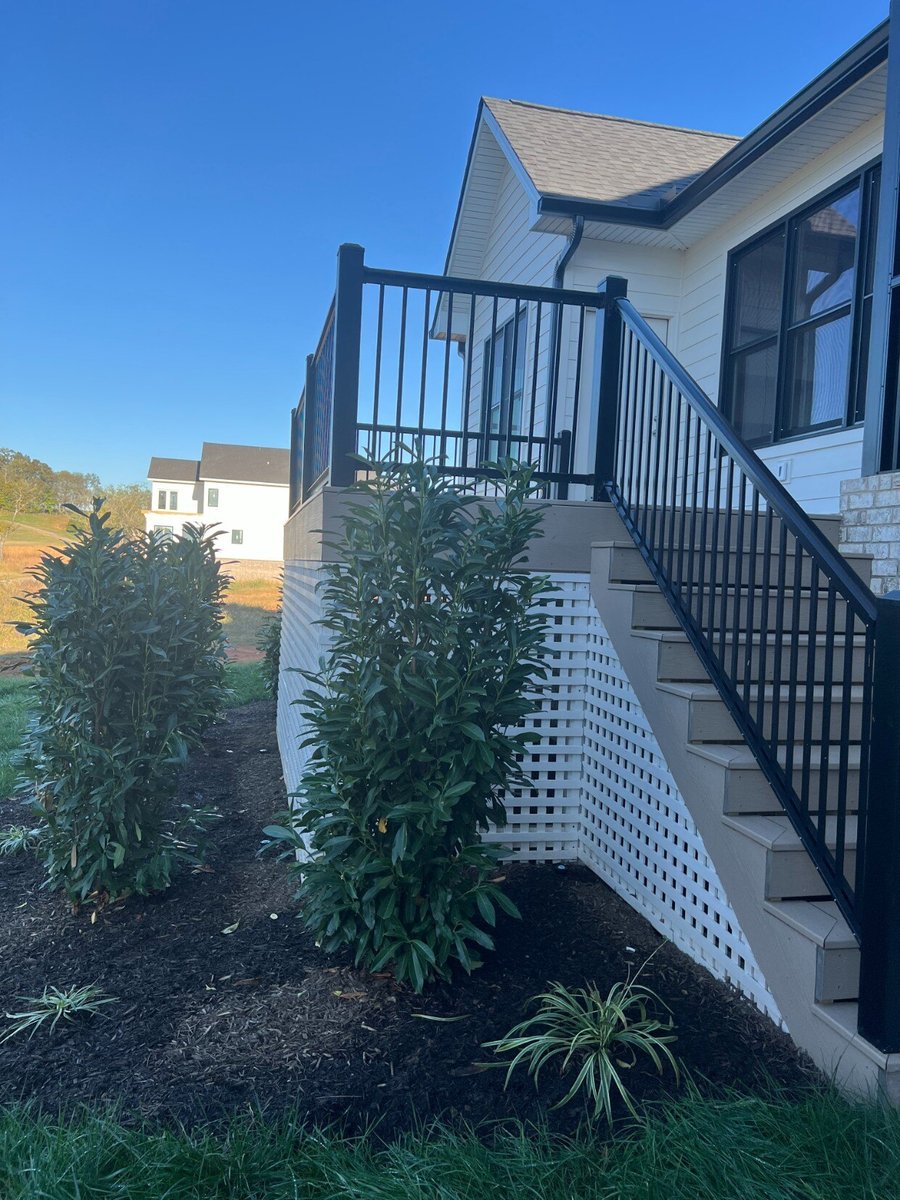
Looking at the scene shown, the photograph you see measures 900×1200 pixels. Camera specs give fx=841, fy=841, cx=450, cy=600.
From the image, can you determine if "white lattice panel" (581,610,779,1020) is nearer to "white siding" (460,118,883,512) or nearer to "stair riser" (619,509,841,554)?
"stair riser" (619,509,841,554)

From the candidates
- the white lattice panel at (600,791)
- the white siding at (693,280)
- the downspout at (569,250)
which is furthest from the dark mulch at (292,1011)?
the downspout at (569,250)

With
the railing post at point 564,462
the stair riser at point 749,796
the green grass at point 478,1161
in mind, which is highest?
the railing post at point 564,462

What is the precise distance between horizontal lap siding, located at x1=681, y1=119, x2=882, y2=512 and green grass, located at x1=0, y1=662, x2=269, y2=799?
563 cm

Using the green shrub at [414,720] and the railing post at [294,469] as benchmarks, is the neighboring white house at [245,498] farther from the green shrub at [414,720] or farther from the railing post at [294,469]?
the green shrub at [414,720]

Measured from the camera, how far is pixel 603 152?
8.27m

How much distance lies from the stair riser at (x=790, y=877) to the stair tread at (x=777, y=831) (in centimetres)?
2

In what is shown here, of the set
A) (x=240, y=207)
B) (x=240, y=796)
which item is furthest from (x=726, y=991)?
(x=240, y=207)

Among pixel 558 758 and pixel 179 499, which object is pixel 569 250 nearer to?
pixel 558 758

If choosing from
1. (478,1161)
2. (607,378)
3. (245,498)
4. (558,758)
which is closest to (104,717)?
(558,758)

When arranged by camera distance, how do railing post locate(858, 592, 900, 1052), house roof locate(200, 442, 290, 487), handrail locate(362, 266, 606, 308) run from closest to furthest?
railing post locate(858, 592, 900, 1052)
handrail locate(362, 266, 606, 308)
house roof locate(200, 442, 290, 487)

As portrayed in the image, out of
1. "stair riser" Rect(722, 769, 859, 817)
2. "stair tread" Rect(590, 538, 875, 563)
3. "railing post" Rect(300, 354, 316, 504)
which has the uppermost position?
"railing post" Rect(300, 354, 316, 504)

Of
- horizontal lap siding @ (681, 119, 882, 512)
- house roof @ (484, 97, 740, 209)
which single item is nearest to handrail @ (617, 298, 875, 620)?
horizontal lap siding @ (681, 119, 882, 512)

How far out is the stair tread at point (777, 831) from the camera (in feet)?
8.48

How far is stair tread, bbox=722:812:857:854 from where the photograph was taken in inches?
102
